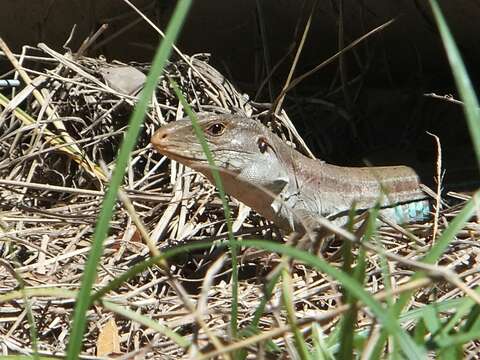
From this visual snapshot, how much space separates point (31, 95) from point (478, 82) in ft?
8.65

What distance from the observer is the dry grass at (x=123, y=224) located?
3.16 meters

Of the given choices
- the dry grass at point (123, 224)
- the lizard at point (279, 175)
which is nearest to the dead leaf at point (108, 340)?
the dry grass at point (123, 224)

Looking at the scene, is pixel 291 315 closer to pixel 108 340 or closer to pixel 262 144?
pixel 108 340

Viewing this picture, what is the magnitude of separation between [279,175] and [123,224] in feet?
2.38


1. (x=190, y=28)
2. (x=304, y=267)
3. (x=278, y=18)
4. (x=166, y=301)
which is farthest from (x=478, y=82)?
(x=166, y=301)

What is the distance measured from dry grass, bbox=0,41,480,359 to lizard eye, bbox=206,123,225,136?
1.42 feet

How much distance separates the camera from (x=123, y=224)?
4086 mm

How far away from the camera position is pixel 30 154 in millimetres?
4270

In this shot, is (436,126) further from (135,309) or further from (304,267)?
(135,309)

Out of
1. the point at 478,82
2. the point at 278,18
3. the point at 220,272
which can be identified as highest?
the point at 278,18

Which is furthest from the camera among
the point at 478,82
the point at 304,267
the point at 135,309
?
the point at 478,82

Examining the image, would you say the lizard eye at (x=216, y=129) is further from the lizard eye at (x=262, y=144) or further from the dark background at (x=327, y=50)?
the dark background at (x=327, y=50)

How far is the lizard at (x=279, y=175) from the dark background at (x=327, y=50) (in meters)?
0.51

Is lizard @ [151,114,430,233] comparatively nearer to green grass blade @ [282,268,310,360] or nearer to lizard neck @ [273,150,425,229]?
lizard neck @ [273,150,425,229]
